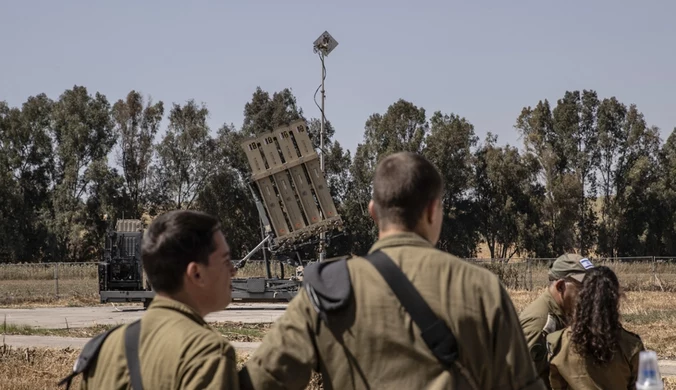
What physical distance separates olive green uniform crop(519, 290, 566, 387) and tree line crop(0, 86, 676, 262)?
2086 inches

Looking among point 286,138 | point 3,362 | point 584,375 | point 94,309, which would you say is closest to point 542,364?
point 584,375

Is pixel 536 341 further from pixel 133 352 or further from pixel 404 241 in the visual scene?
pixel 133 352

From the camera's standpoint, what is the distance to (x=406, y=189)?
323 cm

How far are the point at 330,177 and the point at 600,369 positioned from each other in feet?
189

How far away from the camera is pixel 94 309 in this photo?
28141 mm

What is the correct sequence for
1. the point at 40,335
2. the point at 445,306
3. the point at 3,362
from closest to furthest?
1. the point at 445,306
2. the point at 3,362
3. the point at 40,335

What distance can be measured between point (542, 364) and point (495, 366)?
199cm

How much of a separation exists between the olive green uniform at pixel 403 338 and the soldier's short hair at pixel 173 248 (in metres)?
0.40

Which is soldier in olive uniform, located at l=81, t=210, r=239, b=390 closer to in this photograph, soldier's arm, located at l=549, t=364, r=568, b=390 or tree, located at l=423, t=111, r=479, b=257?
soldier's arm, located at l=549, t=364, r=568, b=390

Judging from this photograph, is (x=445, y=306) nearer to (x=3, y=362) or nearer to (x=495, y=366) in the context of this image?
(x=495, y=366)

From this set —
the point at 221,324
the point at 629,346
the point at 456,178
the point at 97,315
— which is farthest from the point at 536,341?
the point at 456,178

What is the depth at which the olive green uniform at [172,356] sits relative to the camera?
3.06 meters

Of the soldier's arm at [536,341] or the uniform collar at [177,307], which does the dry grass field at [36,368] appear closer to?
the soldier's arm at [536,341]

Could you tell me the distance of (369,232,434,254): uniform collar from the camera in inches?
126
